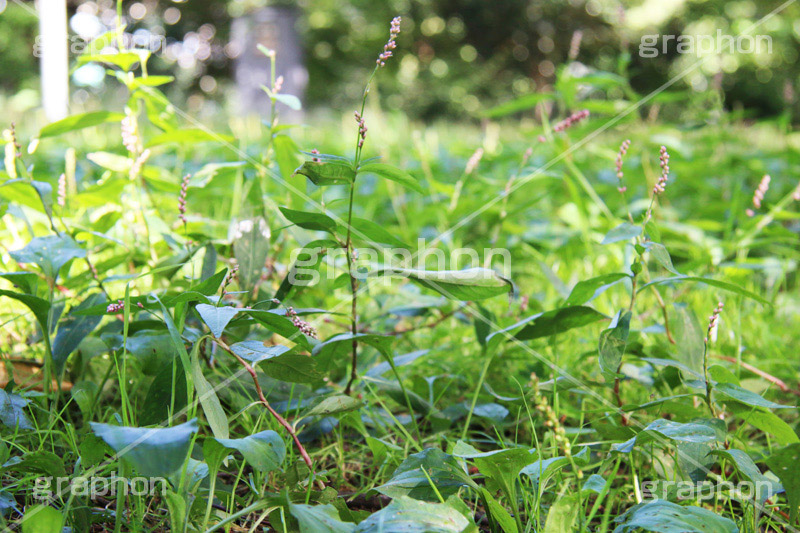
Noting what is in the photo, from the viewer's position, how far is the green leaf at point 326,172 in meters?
0.73

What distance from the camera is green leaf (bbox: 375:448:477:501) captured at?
2.35ft

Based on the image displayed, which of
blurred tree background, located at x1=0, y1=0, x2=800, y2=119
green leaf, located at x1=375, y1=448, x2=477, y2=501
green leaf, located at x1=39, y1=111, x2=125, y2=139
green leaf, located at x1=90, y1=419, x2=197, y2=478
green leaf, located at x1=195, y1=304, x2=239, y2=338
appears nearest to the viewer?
green leaf, located at x1=90, y1=419, x2=197, y2=478

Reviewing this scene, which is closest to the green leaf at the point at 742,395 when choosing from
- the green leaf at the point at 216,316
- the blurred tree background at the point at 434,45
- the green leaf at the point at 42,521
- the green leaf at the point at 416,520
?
the green leaf at the point at 416,520

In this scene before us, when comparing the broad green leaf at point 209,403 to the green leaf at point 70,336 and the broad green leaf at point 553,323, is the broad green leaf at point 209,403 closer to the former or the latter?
the green leaf at point 70,336

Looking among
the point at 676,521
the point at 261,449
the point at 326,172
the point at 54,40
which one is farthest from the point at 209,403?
the point at 54,40

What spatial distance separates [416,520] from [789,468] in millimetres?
449

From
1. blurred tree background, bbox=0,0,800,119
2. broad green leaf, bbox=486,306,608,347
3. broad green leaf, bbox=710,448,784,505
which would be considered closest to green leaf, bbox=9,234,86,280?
broad green leaf, bbox=486,306,608,347

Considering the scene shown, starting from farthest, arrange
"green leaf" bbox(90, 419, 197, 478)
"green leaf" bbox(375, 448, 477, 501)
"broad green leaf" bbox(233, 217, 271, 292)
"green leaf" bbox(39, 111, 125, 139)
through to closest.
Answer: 1. "green leaf" bbox(39, 111, 125, 139)
2. "broad green leaf" bbox(233, 217, 271, 292)
3. "green leaf" bbox(375, 448, 477, 501)
4. "green leaf" bbox(90, 419, 197, 478)

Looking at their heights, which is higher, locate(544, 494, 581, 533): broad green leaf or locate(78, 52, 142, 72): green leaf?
locate(78, 52, 142, 72): green leaf

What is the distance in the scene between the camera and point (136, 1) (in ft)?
53.0

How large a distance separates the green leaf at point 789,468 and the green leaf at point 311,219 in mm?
613

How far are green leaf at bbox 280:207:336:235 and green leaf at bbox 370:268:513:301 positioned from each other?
0.10 m

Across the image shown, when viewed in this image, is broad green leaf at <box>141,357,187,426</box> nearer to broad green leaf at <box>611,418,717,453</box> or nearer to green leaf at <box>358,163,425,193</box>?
green leaf at <box>358,163,425,193</box>

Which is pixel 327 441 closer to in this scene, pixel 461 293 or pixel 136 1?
pixel 461 293
